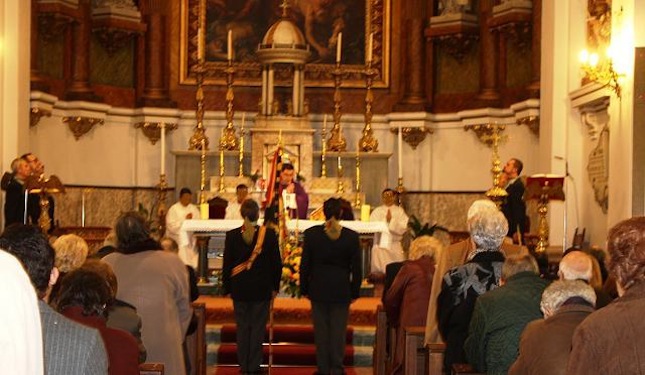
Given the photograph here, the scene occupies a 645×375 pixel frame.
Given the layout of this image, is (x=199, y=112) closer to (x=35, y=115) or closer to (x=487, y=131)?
(x=35, y=115)

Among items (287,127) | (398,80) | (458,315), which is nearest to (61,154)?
(287,127)

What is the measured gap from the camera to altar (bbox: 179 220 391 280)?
1658 cm

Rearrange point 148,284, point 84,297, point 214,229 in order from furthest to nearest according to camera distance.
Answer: point 214,229
point 148,284
point 84,297

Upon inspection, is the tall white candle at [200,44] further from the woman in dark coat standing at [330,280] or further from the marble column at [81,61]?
the woman in dark coat standing at [330,280]

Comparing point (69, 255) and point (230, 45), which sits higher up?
point (230, 45)

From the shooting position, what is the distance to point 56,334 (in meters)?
4.11

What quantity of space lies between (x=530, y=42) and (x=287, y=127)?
13.0 feet

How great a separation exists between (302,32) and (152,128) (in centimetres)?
295

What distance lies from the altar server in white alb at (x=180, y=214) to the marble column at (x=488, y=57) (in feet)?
16.7

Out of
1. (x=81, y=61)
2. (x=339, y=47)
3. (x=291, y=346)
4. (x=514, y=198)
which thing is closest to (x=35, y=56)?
(x=81, y=61)

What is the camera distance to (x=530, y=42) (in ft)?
64.4

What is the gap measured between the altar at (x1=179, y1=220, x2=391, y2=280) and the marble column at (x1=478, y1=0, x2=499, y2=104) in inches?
171

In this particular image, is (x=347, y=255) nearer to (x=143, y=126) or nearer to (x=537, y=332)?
(x=537, y=332)

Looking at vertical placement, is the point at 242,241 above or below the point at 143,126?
below
